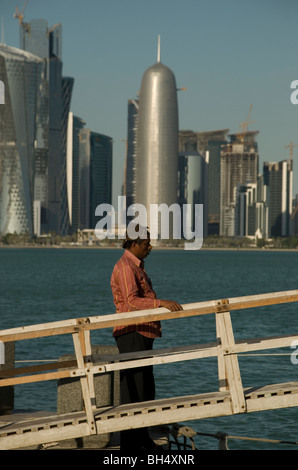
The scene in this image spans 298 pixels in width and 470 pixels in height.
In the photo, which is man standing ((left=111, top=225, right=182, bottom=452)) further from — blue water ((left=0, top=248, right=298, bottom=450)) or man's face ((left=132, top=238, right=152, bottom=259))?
blue water ((left=0, top=248, right=298, bottom=450))

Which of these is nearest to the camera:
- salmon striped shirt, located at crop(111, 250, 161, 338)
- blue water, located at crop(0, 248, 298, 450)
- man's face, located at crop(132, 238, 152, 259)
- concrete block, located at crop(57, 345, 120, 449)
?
salmon striped shirt, located at crop(111, 250, 161, 338)

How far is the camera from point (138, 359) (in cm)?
714

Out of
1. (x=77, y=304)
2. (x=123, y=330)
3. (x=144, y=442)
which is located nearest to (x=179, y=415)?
(x=144, y=442)

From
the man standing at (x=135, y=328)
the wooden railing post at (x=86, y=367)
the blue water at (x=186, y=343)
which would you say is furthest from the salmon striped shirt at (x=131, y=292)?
the blue water at (x=186, y=343)

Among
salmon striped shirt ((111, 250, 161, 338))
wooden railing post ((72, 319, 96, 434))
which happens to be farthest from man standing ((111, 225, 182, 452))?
wooden railing post ((72, 319, 96, 434))

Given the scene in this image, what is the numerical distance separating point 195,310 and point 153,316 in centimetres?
39

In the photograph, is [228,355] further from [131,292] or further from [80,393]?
[80,393]

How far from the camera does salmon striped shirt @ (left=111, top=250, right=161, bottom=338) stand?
7074mm

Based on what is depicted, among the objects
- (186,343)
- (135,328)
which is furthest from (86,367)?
(186,343)

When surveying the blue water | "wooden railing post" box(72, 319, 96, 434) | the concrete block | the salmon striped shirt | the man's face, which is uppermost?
the man's face

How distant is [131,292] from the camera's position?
23.3ft

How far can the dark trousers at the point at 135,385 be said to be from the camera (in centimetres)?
708

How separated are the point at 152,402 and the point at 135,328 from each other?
0.75m
